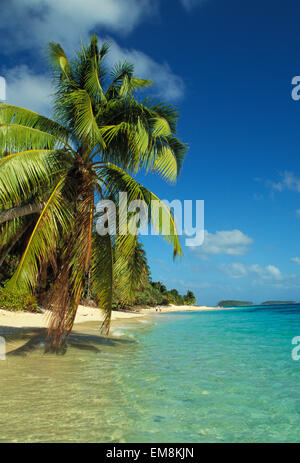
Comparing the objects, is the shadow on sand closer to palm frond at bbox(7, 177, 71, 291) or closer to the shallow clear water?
the shallow clear water

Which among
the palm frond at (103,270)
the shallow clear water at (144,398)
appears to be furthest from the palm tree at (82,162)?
the shallow clear water at (144,398)

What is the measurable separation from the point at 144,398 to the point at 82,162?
5.78 metres

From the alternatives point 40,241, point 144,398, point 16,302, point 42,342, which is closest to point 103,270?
point 40,241

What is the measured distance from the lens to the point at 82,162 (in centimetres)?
874

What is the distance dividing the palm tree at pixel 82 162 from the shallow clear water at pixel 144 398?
1854mm

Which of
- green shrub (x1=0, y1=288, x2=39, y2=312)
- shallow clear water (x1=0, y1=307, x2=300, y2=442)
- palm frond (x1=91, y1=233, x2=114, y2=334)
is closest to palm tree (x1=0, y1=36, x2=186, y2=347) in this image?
palm frond (x1=91, y1=233, x2=114, y2=334)

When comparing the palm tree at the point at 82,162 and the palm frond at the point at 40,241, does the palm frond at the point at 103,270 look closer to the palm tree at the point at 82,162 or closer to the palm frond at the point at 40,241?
the palm tree at the point at 82,162

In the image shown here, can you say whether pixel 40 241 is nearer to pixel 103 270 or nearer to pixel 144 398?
pixel 103 270

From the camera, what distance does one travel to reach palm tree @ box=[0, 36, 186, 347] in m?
7.96

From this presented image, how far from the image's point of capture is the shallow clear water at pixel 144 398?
13.4 feet
